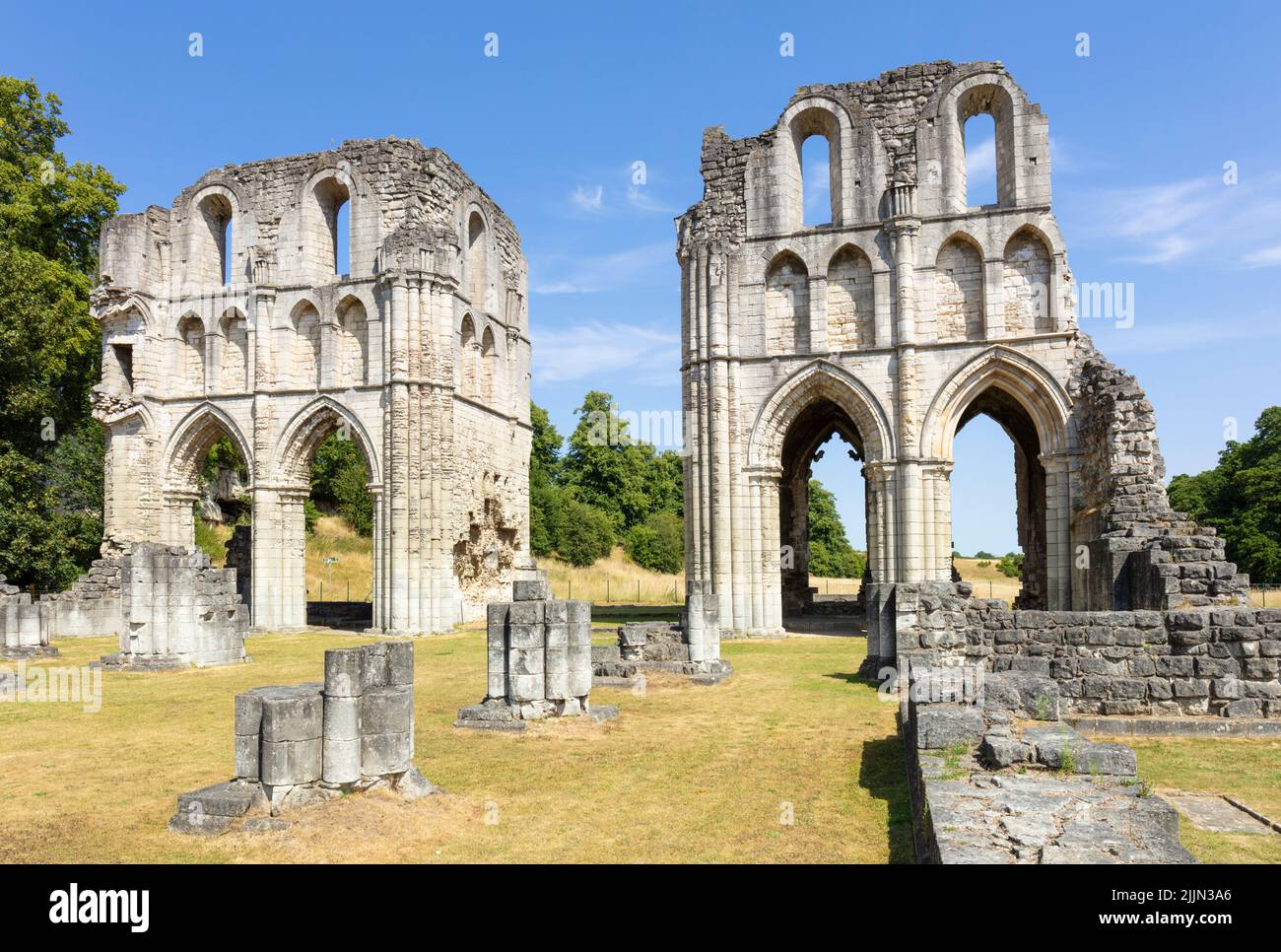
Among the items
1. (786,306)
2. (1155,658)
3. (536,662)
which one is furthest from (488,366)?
(1155,658)

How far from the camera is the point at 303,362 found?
25.2m

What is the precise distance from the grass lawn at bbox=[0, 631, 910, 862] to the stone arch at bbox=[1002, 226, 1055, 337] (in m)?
10.5

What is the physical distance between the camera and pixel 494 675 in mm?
11172

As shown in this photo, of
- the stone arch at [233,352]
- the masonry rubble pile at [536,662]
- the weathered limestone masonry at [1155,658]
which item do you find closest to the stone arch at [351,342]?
the stone arch at [233,352]

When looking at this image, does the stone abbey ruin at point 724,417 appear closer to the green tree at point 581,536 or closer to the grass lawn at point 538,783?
the grass lawn at point 538,783

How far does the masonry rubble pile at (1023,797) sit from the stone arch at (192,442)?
22.0 meters

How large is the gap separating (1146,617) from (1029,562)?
15.4 m

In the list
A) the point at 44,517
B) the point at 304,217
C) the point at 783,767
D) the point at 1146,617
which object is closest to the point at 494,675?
the point at 783,767

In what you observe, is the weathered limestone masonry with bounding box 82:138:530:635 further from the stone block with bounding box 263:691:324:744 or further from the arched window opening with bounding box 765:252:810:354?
the stone block with bounding box 263:691:324:744

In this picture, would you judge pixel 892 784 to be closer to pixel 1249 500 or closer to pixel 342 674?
pixel 342 674

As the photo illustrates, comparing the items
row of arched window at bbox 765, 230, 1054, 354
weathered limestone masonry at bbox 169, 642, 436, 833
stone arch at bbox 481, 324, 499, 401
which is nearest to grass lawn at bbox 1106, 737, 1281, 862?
weathered limestone masonry at bbox 169, 642, 436, 833

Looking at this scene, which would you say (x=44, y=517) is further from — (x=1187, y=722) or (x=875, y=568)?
(x=1187, y=722)

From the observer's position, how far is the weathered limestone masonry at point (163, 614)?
655 inches

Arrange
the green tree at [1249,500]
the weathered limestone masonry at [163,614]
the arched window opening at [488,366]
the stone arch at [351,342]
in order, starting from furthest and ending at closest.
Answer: the green tree at [1249,500] → the arched window opening at [488,366] → the stone arch at [351,342] → the weathered limestone masonry at [163,614]
